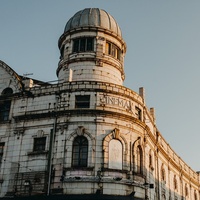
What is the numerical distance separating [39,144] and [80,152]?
14.1ft

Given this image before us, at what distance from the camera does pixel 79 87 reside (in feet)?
108

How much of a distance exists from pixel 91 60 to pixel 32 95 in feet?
24.8

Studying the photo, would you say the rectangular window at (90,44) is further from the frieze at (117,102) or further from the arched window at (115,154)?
the arched window at (115,154)

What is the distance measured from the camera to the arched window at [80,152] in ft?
99.6

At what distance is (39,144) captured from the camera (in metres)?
32.4

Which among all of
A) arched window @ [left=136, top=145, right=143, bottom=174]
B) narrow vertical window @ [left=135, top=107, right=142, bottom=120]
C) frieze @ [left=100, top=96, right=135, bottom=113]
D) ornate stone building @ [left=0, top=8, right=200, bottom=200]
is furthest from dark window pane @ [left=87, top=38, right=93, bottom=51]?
arched window @ [left=136, top=145, right=143, bottom=174]

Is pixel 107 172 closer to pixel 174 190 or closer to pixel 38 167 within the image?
pixel 38 167

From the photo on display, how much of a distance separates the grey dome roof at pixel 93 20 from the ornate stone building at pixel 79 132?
0.66 m

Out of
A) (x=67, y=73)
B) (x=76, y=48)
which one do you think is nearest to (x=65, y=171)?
(x=67, y=73)

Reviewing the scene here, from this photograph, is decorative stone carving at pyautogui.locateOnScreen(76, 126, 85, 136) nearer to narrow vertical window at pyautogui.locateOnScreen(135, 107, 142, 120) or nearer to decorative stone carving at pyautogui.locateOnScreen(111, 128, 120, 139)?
decorative stone carving at pyautogui.locateOnScreen(111, 128, 120, 139)

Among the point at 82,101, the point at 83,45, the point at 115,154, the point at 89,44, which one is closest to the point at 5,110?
the point at 82,101

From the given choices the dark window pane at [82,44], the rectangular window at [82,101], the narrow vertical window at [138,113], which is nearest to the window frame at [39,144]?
the rectangular window at [82,101]

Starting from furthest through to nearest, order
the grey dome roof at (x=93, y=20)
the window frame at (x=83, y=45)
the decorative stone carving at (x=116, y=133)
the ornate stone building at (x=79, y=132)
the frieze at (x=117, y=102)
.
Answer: the grey dome roof at (x=93, y=20) < the window frame at (x=83, y=45) < the frieze at (x=117, y=102) < the decorative stone carving at (x=116, y=133) < the ornate stone building at (x=79, y=132)

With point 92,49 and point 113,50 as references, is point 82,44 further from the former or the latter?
point 113,50
